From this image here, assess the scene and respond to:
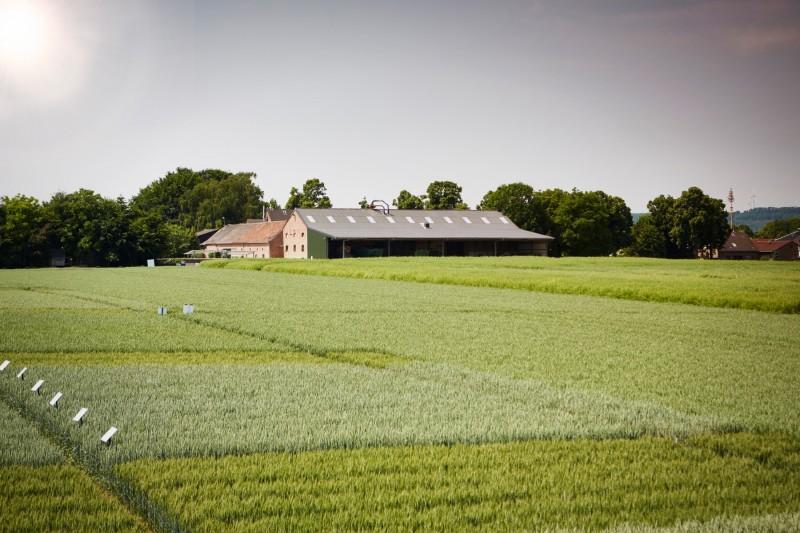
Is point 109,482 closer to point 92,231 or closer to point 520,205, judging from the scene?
point 92,231

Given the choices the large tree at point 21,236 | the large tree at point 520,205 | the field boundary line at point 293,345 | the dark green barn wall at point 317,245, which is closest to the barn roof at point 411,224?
the dark green barn wall at point 317,245

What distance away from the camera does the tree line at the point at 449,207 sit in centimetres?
9219

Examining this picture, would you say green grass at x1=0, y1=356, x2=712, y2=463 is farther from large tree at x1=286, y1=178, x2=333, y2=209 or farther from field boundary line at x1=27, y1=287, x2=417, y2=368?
Result: large tree at x1=286, y1=178, x2=333, y2=209

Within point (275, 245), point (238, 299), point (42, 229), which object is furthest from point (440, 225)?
point (238, 299)

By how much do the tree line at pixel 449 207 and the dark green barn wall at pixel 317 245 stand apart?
21.5 meters

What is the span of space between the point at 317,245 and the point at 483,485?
8159 centimetres

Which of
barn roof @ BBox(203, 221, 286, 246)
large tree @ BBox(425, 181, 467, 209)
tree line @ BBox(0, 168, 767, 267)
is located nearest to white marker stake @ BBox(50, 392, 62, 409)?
tree line @ BBox(0, 168, 767, 267)

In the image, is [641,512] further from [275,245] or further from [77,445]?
[275,245]

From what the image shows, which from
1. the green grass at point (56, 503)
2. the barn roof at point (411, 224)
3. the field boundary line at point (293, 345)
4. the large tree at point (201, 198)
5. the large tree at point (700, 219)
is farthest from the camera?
the large tree at point (201, 198)

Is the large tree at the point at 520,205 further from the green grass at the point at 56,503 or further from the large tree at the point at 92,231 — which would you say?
the green grass at the point at 56,503

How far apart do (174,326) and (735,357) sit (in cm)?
1474

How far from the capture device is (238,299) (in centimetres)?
3319

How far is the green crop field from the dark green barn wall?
6513 centimetres

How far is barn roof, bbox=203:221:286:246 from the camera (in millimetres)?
104688
